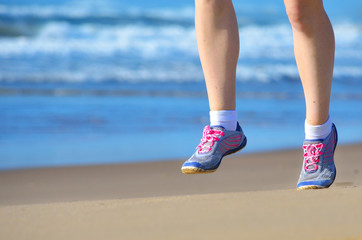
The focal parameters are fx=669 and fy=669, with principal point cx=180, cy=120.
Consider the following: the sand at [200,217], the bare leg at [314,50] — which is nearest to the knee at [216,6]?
the bare leg at [314,50]

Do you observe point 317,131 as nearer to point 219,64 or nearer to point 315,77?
point 315,77

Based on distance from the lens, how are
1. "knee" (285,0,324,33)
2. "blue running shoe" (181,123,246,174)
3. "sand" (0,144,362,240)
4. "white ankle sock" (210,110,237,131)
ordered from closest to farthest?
"sand" (0,144,362,240) < "knee" (285,0,324,33) < "blue running shoe" (181,123,246,174) < "white ankle sock" (210,110,237,131)

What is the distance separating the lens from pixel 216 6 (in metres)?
2.79

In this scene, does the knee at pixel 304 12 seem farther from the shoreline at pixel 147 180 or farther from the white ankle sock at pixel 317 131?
the shoreline at pixel 147 180

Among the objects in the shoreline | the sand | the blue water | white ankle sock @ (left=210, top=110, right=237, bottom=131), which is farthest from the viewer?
the blue water

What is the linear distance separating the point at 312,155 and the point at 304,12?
565 mm

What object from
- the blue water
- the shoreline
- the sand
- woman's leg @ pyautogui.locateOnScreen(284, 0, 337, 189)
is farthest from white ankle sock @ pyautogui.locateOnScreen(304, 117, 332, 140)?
the blue water

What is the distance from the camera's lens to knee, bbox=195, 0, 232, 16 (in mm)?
2789

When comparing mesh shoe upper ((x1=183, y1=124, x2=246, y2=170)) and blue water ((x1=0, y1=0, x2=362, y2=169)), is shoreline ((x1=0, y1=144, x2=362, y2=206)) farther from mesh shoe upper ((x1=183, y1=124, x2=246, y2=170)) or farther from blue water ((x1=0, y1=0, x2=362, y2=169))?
mesh shoe upper ((x1=183, y1=124, x2=246, y2=170))

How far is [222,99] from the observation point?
9.21 feet

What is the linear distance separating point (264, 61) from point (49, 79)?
16.4 ft

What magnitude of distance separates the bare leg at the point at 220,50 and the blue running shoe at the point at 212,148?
0.35 ft

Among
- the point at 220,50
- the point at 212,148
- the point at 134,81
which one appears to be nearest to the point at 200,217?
the point at 212,148

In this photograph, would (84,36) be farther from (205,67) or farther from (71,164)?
(205,67)
